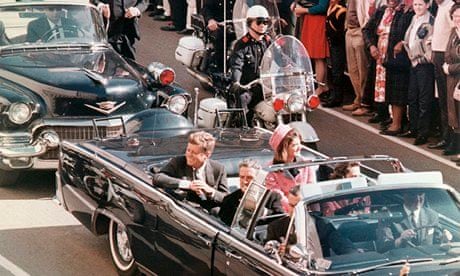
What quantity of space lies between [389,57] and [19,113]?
476cm

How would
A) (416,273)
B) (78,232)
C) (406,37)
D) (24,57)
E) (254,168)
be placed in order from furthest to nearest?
(406,37) → (24,57) → (78,232) → (254,168) → (416,273)

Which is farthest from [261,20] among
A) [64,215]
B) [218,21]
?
[64,215]

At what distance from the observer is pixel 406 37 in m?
14.9

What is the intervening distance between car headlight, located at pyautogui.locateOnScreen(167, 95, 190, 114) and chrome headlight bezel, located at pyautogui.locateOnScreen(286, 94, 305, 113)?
46.1 inches

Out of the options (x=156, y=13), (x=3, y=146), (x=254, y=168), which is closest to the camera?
(x=254, y=168)

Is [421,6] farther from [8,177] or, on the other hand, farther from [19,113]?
[8,177]

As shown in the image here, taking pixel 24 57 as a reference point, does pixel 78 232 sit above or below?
below

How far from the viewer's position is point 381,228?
7.97 m

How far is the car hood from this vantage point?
12.9m

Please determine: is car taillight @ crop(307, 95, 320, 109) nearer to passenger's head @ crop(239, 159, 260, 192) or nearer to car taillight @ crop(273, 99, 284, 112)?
car taillight @ crop(273, 99, 284, 112)

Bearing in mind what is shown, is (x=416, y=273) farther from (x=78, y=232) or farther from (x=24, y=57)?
(x=24, y=57)

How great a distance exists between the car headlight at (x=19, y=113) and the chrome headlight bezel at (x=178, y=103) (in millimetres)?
1603

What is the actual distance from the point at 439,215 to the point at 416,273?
30.0 inches

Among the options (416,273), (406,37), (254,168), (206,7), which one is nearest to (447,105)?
(406,37)
